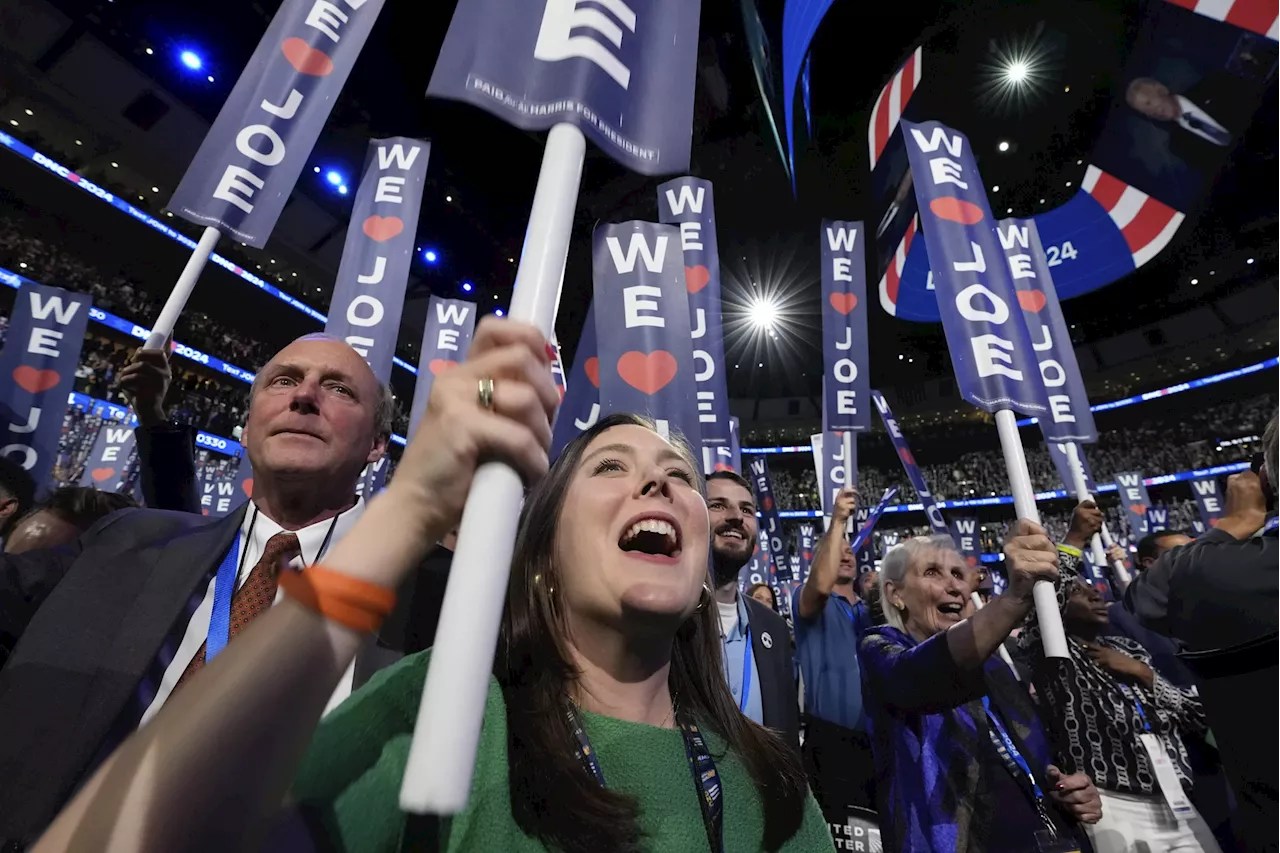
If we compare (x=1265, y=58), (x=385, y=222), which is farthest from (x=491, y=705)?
(x=1265, y=58)

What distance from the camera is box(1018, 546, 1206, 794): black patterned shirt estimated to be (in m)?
2.72

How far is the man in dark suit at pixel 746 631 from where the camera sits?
263 centimetres

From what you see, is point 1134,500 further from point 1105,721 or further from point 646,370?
point 646,370

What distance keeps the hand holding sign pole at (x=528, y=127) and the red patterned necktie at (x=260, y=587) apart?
96 cm

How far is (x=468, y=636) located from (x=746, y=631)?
97.1 inches

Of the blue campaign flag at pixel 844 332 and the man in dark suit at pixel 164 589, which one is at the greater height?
the blue campaign flag at pixel 844 332

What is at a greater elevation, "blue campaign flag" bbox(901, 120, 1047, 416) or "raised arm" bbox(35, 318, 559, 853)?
"blue campaign flag" bbox(901, 120, 1047, 416)

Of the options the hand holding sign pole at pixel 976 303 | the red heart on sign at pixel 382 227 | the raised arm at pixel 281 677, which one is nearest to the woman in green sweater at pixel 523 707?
the raised arm at pixel 281 677

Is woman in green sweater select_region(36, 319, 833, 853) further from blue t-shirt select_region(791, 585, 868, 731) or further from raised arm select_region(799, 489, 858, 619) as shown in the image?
blue t-shirt select_region(791, 585, 868, 731)

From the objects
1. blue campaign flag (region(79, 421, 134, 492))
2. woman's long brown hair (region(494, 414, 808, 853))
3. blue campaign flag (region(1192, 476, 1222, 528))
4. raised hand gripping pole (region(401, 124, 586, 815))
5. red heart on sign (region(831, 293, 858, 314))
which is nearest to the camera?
raised hand gripping pole (region(401, 124, 586, 815))

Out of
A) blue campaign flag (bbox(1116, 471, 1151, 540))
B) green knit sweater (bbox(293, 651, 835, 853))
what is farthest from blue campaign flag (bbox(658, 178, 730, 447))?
blue campaign flag (bbox(1116, 471, 1151, 540))

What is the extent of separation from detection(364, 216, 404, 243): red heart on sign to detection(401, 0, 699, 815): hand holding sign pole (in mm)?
3316

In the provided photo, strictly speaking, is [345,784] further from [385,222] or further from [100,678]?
[385,222]

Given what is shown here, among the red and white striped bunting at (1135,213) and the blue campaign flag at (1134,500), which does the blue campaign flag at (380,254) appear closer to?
the blue campaign flag at (1134,500)
